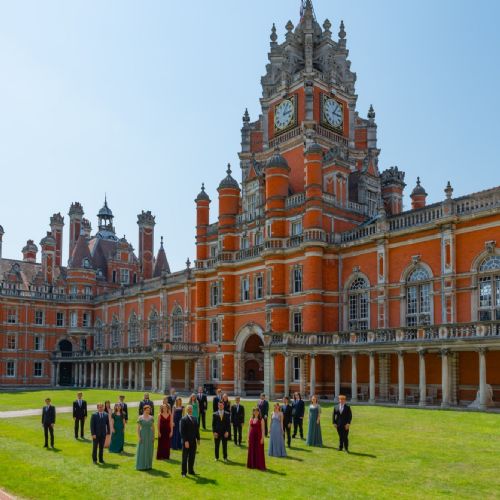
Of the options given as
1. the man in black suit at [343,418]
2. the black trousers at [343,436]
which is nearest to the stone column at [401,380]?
the black trousers at [343,436]

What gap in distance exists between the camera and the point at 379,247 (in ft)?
132

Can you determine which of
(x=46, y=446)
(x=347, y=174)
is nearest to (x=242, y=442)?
(x=46, y=446)

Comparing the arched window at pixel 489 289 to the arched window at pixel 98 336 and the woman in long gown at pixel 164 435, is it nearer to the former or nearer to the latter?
the woman in long gown at pixel 164 435

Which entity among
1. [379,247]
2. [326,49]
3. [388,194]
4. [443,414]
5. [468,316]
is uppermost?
[326,49]

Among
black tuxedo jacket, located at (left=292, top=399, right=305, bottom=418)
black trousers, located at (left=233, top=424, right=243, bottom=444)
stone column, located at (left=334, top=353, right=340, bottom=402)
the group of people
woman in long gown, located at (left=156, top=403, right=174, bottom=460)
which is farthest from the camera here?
stone column, located at (left=334, top=353, right=340, bottom=402)

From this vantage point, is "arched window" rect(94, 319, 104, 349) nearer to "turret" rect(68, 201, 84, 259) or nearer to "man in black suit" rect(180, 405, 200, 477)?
"turret" rect(68, 201, 84, 259)

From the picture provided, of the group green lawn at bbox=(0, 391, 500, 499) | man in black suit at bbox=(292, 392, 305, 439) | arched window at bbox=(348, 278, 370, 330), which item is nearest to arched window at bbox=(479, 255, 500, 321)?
arched window at bbox=(348, 278, 370, 330)

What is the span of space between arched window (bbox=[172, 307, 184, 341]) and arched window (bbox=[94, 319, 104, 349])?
16.4 metres

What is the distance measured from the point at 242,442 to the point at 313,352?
20.2 m

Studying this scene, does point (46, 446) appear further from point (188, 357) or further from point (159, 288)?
point (159, 288)

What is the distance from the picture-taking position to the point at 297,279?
4509cm

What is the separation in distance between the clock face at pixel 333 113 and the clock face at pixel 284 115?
8.90 feet

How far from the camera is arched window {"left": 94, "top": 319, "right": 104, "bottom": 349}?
74.6 m

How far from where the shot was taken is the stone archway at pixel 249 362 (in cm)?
4959
